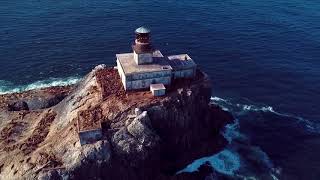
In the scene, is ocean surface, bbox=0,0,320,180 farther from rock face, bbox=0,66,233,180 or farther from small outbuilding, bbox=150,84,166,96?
small outbuilding, bbox=150,84,166,96

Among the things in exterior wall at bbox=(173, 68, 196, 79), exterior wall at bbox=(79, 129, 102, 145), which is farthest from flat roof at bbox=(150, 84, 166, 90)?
exterior wall at bbox=(79, 129, 102, 145)

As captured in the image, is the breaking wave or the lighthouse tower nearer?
the lighthouse tower

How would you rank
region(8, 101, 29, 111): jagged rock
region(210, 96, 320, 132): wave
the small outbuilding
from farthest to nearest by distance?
region(210, 96, 320, 132): wave
region(8, 101, 29, 111): jagged rock
the small outbuilding

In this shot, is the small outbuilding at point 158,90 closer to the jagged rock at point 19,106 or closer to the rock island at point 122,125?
the rock island at point 122,125

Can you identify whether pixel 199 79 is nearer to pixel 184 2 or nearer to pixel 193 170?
pixel 193 170

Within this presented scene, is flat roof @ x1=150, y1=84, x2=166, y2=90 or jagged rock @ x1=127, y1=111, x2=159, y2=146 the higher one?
flat roof @ x1=150, y1=84, x2=166, y2=90

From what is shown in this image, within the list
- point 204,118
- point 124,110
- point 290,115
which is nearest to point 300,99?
point 290,115

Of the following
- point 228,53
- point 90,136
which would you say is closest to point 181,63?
point 90,136

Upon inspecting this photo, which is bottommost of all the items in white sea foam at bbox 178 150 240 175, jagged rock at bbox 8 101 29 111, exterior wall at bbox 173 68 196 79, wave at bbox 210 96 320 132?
white sea foam at bbox 178 150 240 175

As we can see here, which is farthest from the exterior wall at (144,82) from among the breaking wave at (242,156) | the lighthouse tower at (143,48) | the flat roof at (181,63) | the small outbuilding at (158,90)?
the breaking wave at (242,156)
